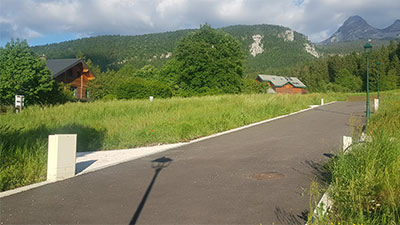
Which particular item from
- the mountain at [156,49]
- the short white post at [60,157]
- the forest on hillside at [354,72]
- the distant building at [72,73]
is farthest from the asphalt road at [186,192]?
the mountain at [156,49]

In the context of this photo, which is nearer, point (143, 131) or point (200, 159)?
point (200, 159)

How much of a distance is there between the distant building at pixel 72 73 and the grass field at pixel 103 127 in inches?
855

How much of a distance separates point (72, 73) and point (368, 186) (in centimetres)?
4430

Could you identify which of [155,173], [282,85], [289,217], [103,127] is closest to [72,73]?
[103,127]

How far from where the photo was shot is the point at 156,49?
510 ft

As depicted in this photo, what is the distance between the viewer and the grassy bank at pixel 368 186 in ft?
13.0

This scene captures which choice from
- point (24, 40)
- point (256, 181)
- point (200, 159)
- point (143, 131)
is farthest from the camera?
point (24, 40)

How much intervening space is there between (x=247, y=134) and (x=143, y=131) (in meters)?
4.58

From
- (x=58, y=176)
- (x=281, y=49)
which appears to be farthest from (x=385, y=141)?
(x=281, y=49)

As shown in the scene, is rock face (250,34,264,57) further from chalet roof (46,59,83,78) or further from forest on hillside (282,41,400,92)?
chalet roof (46,59,83,78)

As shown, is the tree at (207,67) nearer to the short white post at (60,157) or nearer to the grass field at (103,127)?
the grass field at (103,127)

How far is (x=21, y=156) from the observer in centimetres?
696

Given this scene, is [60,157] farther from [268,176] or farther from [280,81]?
[280,81]

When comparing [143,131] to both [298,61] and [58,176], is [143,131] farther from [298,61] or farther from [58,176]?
[298,61]
